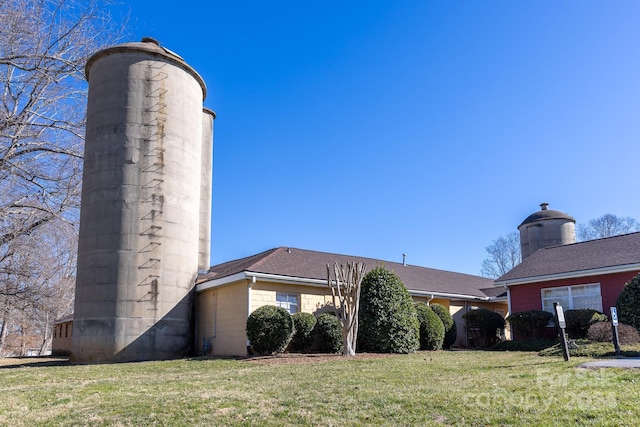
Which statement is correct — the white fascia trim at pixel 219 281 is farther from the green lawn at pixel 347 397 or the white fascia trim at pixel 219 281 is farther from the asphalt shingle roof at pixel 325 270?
the green lawn at pixel 347 397

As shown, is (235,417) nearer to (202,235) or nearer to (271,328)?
(271,328)

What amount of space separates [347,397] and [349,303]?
808 centimetres

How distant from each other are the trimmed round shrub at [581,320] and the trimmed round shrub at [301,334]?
8788mm

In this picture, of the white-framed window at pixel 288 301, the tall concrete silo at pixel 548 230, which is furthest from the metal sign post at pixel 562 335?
the tall concrete silo at pixel 548 230

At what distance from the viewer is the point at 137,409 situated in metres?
7.39

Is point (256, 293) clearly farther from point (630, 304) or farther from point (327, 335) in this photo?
point (630, 304)

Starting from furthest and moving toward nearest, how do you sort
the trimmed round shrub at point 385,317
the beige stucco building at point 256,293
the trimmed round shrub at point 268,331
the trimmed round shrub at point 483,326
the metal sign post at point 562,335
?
the trimmed round shrub at point 483,326 → the beige stucco building at point 256,293 → the trimmed round shrub at point 385,317 → the trimmed round shrub at point 268,331 → the metal sign post at point 562,335

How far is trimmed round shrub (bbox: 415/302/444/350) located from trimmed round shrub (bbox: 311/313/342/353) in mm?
3291

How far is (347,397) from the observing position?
25.0ft

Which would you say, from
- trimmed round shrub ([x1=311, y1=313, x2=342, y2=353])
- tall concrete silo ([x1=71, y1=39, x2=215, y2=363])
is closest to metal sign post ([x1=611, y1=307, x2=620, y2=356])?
trimmed round shrub ([x1=311, y1=313, x2=342, y2=353])

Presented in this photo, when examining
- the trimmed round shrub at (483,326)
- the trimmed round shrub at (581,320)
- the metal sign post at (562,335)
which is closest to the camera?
the metal sign post at (562,335)

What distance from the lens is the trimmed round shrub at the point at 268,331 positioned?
1588cm

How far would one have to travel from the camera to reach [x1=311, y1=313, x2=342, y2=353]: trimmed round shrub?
1691cm

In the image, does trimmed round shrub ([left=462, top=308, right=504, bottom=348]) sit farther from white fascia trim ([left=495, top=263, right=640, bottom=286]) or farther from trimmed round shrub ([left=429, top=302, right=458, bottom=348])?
white fascia trim ([left=495, top=263, right=640, bottom=286])
